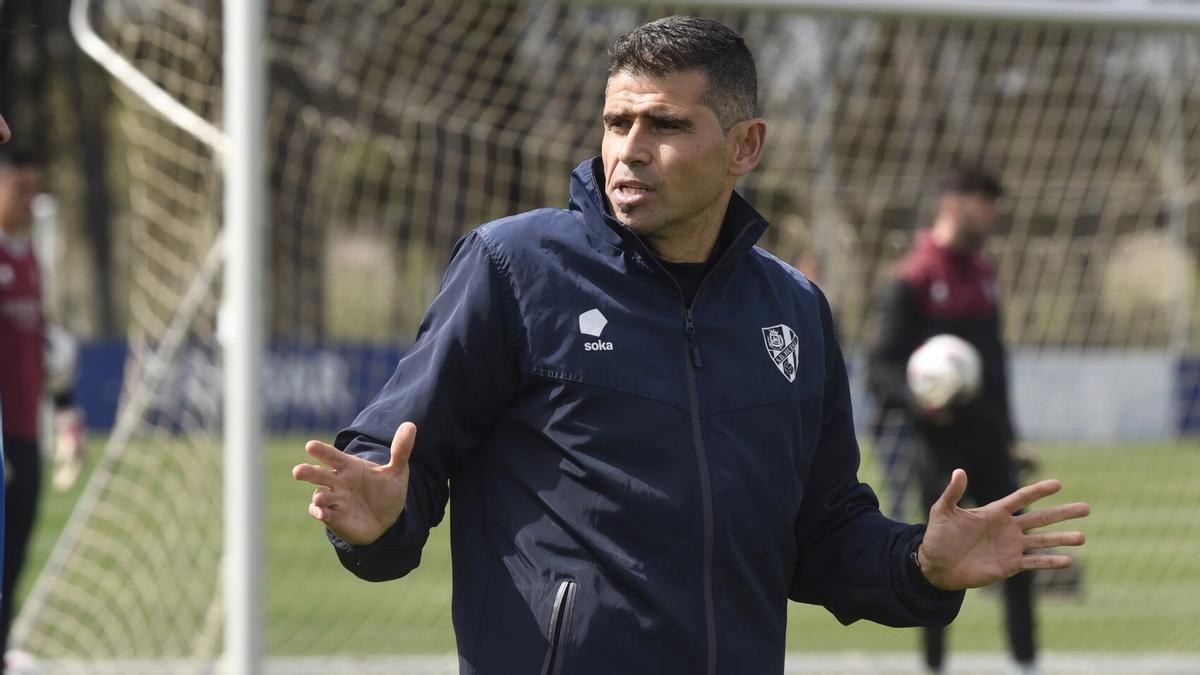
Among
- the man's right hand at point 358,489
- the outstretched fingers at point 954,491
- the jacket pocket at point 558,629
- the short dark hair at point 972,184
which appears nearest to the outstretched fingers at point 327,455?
the man's right hand at point 358,489

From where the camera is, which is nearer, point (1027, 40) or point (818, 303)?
point (818, 303)

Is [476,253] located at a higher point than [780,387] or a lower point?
higher

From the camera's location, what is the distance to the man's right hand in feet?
8.59

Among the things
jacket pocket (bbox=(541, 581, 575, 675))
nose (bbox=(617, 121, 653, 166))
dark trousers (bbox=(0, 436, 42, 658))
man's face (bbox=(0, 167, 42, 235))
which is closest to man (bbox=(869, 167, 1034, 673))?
dark trousers (bbox=(0, 436, 42, 658))

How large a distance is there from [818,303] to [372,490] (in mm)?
940

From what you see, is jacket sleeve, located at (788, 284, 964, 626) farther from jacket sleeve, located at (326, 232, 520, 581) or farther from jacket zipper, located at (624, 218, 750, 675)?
jacket sleeve, located at (326, 232, 520, 581)

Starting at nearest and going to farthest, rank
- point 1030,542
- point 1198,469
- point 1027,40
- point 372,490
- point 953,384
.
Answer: point 372,490
point 1030,542
point 953,384
point 1027,40
point 1198,469

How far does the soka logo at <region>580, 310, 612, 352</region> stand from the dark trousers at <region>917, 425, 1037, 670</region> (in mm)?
4523

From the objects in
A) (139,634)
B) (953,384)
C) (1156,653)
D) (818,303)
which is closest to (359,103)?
(139,634)

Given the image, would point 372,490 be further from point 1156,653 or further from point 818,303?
point 1156,653

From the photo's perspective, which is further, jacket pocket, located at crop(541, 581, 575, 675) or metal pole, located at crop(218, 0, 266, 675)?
metal pole, located at crop(218, 0, 266, 675)

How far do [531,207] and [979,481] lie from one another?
9.06ft

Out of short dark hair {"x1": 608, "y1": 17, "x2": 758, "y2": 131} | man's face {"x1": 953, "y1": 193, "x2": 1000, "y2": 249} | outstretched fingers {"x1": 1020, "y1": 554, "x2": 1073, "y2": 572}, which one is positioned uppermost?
short dark hair {"x1": 608, "y1": 17, "x2": 758, "y2": 131}

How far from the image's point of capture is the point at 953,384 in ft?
22.8
